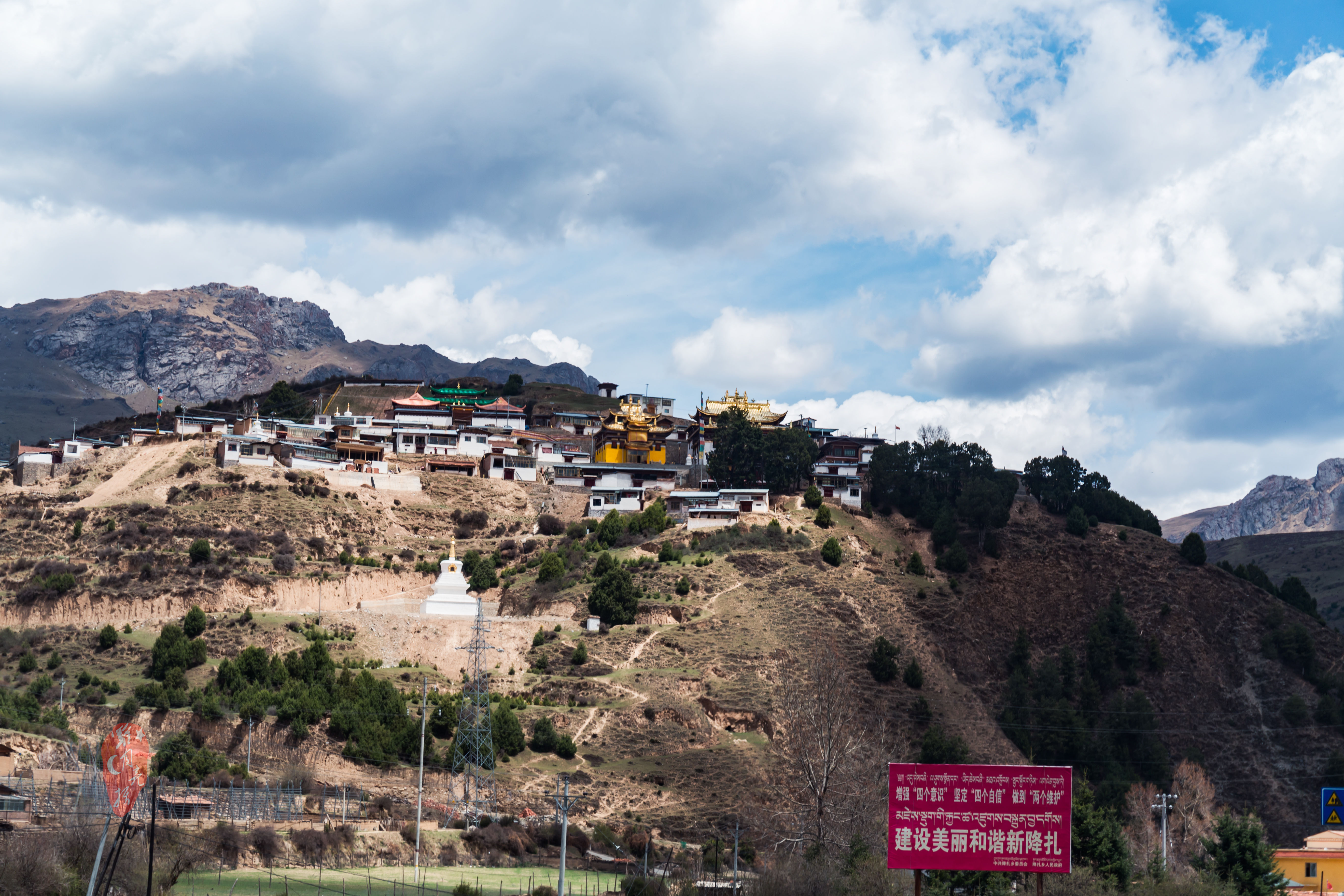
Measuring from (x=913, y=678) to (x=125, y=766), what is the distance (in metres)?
61.0

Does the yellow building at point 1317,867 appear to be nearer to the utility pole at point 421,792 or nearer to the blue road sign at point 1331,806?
the blue road sign at point 1331,806

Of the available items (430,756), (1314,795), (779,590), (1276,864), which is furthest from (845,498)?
(1276,864)

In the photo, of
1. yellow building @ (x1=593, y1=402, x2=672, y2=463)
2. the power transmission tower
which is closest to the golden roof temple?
yellow building @ (x1=593, y1=402, x2=672, y2=463)

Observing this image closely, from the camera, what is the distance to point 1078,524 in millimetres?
104938

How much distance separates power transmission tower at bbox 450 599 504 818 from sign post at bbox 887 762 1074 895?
2730cm

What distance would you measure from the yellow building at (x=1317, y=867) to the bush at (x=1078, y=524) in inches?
2108

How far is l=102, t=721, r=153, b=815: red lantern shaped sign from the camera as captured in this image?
97.1ft

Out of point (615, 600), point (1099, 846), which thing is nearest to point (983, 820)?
point (1099, 846)

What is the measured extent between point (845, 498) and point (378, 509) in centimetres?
3401

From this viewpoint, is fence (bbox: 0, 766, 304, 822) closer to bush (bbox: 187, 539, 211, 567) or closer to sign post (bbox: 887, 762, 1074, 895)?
sign post (bbox: 887, 762, 1074, 895)

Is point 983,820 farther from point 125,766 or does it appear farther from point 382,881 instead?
point 382,881

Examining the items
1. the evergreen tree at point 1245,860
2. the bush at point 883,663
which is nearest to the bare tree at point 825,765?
the bush at point 883,663

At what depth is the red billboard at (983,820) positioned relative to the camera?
33.8 metres

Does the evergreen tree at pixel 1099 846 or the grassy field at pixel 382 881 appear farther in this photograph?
the evergreen tree at pixel 1099 846
